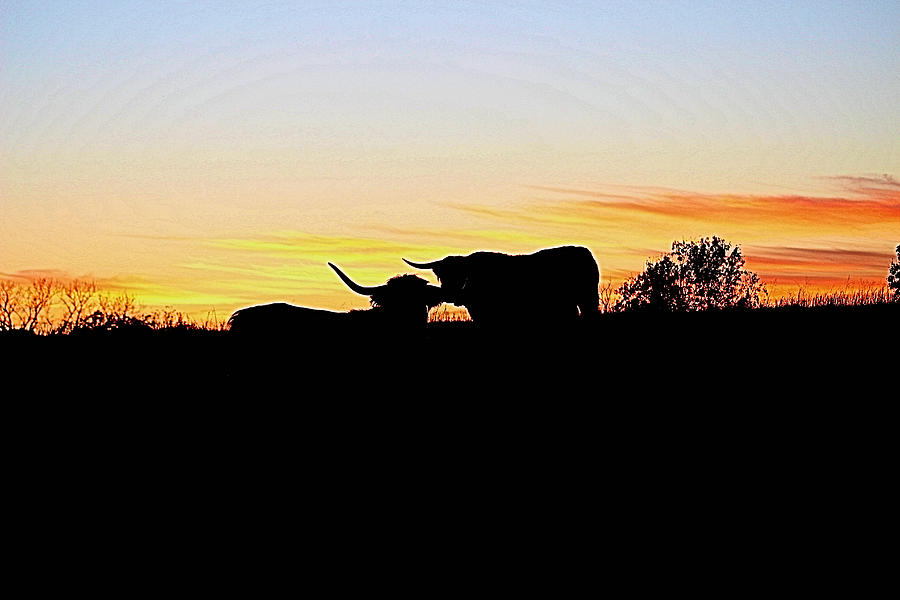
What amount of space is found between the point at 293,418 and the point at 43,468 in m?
2.81

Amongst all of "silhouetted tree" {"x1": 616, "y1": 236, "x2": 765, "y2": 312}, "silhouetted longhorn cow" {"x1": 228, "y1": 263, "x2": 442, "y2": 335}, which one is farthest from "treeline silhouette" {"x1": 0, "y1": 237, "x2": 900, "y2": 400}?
"silhouetted tree" {"x1": 616, "y1": 236, "x2": 765, "y2": 312}

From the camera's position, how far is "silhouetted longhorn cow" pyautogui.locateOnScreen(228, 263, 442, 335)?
12.5 metres

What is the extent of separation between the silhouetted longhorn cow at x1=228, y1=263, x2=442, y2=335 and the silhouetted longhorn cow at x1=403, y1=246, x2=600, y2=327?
2965mm

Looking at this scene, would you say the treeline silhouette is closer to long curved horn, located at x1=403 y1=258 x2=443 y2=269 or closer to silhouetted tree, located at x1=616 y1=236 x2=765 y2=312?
long curved horn, located at x1=403 y1=258 x2=443 y2=269

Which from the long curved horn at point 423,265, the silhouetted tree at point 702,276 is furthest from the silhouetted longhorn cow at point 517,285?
the silhouetted tree at point 702,276

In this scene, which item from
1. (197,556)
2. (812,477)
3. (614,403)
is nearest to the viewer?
(197,556)

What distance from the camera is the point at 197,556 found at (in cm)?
745

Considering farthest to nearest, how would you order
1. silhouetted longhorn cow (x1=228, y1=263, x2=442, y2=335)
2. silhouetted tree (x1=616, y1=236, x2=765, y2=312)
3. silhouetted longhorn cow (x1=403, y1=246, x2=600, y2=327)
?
1. silhouetted tree (x1=616, y1=236, x2=765, y2=312)
2. silhouetted longhorn cow (x1=403, y1=246, x2=600, y2=327)
3. silhouetted longhorn cow (x1=228, y1=263, x2=442, y2=335)

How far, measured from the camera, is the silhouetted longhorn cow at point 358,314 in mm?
12484

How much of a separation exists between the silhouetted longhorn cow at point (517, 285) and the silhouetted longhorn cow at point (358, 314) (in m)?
2.97

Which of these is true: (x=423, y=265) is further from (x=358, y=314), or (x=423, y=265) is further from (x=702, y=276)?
(x=702, y=276)

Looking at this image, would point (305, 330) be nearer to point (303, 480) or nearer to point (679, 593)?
point (303, 480)

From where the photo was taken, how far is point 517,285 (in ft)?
60.1

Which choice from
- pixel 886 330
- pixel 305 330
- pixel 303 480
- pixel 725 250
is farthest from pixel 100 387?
pixel 725 250
